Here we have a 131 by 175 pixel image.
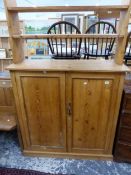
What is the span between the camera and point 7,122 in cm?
174

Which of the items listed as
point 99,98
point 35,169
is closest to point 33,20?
point 99,98

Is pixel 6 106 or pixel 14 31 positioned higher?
pixel 14 31

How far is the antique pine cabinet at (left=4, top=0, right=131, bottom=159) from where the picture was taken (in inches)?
49.8

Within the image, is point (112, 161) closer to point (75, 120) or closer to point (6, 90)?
point (75, 120)

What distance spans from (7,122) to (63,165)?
0.82 metres

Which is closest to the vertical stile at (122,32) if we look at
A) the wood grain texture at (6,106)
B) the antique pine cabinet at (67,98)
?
the antique pine cabinet at (67,98)

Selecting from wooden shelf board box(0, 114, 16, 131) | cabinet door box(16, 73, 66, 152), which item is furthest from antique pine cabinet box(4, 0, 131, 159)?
wooden shelf board box(0, 114, 16, 131)

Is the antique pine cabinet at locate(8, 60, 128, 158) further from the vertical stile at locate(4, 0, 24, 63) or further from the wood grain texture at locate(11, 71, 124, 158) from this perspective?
the vertical stile at locate(4, 0, 24, 63)

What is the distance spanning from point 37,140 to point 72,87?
79cm

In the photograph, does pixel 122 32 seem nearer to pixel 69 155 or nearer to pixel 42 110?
pixel 42 110

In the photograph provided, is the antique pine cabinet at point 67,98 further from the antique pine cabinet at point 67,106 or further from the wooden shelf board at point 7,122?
the wooden shelf board at point 7,122

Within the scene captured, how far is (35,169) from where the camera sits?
5.21ft

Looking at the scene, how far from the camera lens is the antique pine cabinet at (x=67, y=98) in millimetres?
1264

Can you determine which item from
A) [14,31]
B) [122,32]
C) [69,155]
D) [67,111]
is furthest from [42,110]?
[122,32]
